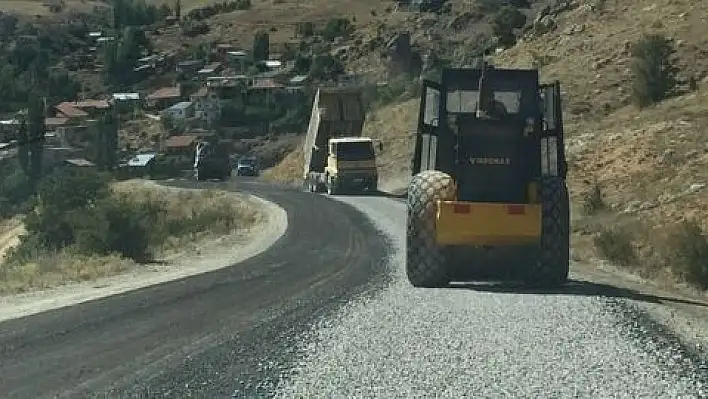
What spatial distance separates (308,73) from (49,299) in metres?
111

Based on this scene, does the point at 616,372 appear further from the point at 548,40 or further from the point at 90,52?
the point at 90,52

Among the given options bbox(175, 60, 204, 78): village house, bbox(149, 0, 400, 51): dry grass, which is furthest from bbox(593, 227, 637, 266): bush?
bbox(149, 0, 400, 51): dry grass

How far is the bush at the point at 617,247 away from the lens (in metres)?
24.9

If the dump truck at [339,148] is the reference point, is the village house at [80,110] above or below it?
below

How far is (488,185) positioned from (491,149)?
564mm

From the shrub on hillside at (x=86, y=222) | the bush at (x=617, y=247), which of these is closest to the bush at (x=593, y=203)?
the bush at (x=617, y=247)

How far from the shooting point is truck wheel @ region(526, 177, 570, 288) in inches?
647

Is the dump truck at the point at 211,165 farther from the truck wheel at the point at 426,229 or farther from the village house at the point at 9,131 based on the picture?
the truck wheel at the point at 426,229

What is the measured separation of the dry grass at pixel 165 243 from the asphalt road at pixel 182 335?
3366 millimetres

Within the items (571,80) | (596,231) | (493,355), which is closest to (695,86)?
(571,80)

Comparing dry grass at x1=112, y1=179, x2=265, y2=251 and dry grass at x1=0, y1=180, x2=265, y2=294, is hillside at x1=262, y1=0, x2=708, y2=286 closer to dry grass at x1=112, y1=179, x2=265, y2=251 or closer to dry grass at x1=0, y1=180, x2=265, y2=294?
dry grass at x1=0, y1=180, x2=265, y2=294

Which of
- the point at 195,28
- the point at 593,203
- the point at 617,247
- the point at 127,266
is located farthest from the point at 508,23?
the point at 195,28

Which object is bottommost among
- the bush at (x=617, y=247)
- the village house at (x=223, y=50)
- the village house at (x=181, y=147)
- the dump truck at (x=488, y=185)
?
the village house at (x=181, y=147)

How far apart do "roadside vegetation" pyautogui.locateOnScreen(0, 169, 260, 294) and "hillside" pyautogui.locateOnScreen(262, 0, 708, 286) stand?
447 inches
